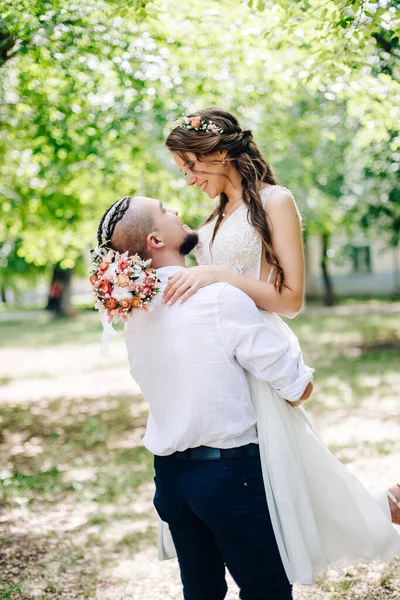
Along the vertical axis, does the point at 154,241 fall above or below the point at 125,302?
above

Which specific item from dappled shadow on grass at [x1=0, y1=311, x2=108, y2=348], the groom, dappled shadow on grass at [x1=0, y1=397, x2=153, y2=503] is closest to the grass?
dappled shadow on grass at [x1=0, y1=397, x2=153, y2=503]

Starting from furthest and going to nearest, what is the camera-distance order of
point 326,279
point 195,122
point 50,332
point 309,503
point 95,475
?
point 326,279 → point 50,332 → point 95,475 → point 195,122 → point 309,503

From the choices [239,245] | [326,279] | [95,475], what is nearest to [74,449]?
[95,475]

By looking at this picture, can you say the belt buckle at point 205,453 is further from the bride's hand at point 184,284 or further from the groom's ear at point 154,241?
the groom's ear at point 154,241

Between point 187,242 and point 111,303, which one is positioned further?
point 187,242

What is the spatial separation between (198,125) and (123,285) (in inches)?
36.6

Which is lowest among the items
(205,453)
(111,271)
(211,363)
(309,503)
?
(309,503)

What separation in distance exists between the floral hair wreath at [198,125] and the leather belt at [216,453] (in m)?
1.39

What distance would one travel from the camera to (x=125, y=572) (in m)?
4.46

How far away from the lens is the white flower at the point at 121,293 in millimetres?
2340

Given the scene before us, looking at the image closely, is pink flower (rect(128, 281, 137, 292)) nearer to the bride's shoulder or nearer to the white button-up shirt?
the white button-up shirt

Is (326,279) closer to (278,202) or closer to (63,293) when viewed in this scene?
(63,293)

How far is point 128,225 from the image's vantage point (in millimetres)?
2467

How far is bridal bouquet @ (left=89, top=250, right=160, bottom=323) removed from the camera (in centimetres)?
234
